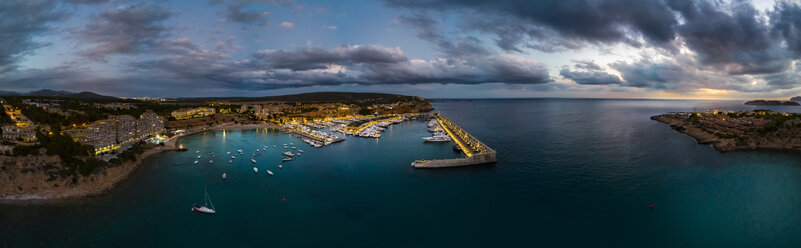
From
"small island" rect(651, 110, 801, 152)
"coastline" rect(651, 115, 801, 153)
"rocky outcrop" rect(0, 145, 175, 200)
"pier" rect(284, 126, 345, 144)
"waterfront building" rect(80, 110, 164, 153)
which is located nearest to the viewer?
"rocky outcrop" rect(0, 145, 175, 200)

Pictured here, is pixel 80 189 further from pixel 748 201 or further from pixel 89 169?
pixel 748 201

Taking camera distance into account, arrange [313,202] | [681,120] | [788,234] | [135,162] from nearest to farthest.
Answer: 1. [788,234]
2. [313,202]
3. [135,162]
4. [681,120]

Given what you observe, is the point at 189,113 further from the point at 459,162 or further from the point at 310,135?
the point at 459,162

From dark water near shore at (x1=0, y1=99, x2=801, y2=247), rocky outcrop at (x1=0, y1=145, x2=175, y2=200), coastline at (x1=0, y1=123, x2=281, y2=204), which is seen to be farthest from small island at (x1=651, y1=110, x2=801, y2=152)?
rocky outcrop at (x1=0, y1=145, x2=175, y2=200)

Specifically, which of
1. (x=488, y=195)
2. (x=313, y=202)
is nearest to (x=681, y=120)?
(x=488, y=195)

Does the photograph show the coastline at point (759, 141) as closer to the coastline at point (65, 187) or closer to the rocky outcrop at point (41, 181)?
the coastline at point (65, 187)

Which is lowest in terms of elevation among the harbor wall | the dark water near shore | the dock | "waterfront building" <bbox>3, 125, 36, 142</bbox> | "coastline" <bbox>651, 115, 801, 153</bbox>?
the dark water near shore

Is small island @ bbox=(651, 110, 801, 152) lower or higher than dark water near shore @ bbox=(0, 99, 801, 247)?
higher

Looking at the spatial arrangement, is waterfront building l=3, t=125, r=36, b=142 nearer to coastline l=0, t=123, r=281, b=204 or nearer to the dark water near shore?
the dark water near shore
